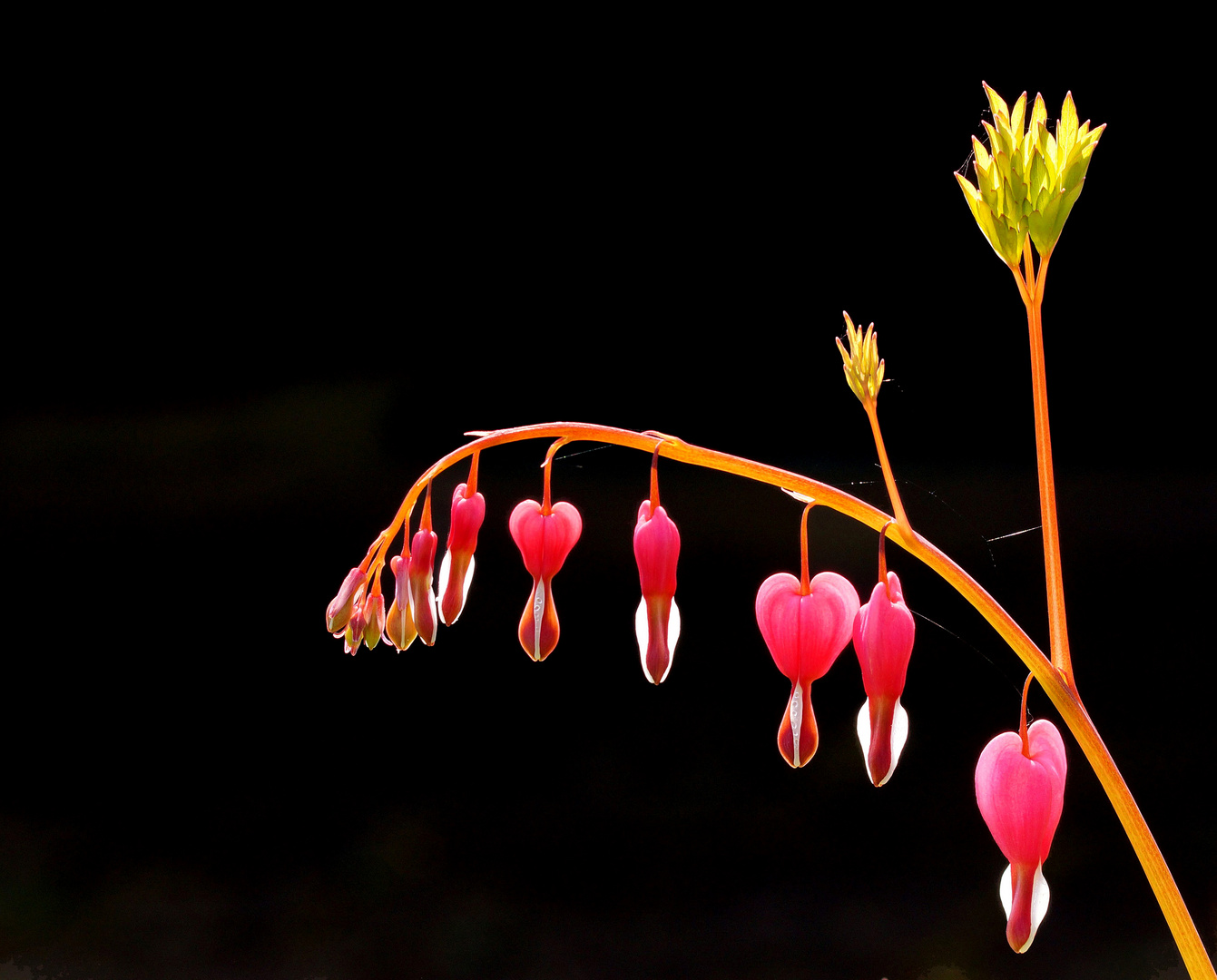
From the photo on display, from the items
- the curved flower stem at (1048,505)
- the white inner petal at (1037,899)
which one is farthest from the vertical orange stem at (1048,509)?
the white inner petal at (1037,899)

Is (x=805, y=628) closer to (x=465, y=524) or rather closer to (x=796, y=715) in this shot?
(x=796, y=715)

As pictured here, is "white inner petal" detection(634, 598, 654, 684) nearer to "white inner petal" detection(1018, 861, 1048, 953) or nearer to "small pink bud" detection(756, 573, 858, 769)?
"small pink bud" detection(756, 573, 858, 769)

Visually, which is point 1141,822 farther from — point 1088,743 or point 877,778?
point 877,778

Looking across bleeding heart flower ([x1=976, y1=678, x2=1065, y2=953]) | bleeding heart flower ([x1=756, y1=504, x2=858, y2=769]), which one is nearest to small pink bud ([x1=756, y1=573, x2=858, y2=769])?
bleeding heart flower ([x1=756, y1=504, x2=858, y2=769])

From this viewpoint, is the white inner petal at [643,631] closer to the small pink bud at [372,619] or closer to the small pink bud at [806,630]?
the small pink bud at [806,630]

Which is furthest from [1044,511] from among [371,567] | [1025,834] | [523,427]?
[371,567]

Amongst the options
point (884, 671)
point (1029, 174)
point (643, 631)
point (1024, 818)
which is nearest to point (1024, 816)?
point (1024, 818)

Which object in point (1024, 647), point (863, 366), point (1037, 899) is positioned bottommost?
point (1037, 899)
